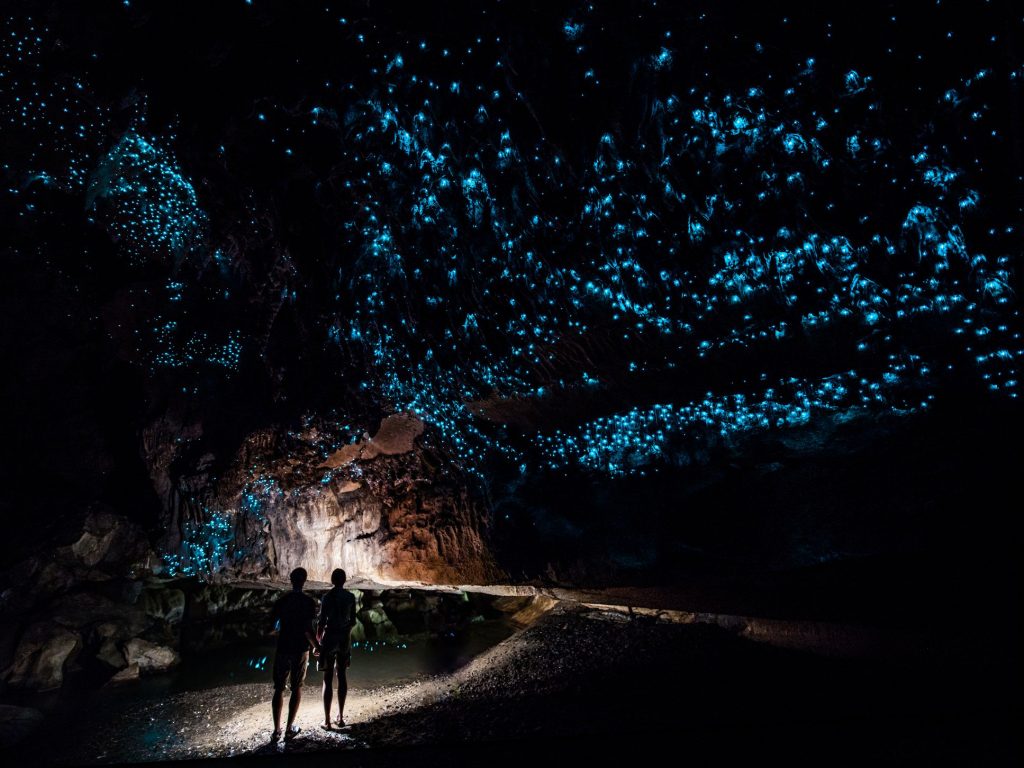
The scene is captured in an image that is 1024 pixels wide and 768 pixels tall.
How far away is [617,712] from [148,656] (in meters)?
9.96

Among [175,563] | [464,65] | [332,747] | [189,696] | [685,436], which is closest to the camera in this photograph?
[464,65]

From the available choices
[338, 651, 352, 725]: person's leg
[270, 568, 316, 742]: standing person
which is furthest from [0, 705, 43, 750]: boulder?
[338, 651, 352, 725]: person's leg

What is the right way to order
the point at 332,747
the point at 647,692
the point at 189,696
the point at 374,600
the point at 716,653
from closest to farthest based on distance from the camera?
the point at 332,747, the point at 647,692, the point at 716,653, the point at 189,696, the point at 374,600

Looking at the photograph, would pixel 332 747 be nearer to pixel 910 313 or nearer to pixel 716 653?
pixel 716 653

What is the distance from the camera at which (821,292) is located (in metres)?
4.15

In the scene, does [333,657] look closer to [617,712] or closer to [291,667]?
[291,667]

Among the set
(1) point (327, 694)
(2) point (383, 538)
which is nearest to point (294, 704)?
(1) point (327, 694)

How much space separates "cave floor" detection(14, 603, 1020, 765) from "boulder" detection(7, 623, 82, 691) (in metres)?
2.62

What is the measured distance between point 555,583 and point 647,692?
162 centimetres

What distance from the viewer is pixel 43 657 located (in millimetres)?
9320

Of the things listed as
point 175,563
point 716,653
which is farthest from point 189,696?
point 716,653

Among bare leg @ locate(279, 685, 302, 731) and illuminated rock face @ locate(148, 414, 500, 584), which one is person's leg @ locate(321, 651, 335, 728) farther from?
illuminated rock face @ locate(148, 414, 500, 584)

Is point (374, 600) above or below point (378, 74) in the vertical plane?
below

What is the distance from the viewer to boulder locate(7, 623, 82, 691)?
9.10m
